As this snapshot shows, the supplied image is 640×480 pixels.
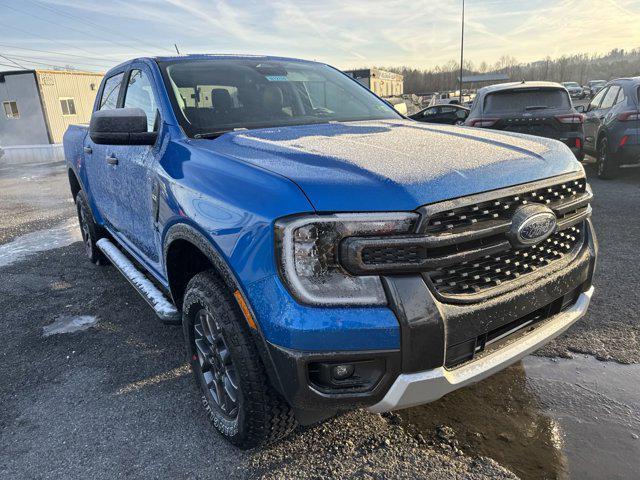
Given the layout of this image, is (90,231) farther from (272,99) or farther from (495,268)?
(495,268)

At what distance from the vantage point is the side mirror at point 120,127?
100 inches

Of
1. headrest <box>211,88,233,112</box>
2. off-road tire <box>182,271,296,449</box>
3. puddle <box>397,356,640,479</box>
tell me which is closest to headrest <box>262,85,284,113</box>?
headrest <box>211,88,233,112</box>

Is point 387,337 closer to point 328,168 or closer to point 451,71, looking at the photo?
point 328,168

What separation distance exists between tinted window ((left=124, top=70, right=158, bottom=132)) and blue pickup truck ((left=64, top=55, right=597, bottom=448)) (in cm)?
19

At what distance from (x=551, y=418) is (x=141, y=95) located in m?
3.15

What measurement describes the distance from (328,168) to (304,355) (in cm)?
72

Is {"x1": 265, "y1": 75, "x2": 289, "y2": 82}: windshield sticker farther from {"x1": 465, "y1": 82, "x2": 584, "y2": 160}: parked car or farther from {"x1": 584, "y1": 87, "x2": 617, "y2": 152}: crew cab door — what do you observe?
{"x1": 584, "y1": 87, "x2": 617, "y2": 152}: crew cab door

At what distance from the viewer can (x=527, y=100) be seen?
314 inches

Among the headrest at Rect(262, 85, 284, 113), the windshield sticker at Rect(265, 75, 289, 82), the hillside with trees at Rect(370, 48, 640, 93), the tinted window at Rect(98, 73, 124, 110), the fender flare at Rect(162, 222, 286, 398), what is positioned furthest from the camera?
the hillside with trees at Rect(370, 48, 640, 93)

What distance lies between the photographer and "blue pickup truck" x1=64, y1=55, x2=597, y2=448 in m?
1.69

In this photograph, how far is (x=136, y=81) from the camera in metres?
3.43

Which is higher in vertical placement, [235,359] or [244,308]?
[244,308]

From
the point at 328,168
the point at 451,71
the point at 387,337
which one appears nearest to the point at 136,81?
the point at 328,168

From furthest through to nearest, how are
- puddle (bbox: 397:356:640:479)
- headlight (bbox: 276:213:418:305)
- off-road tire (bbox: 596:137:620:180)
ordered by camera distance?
off-road tire (bbox: 596:137:620:180) < puddle (bbox: 397:356:640:479) < headlight (bbox: 276:213:418:305)
